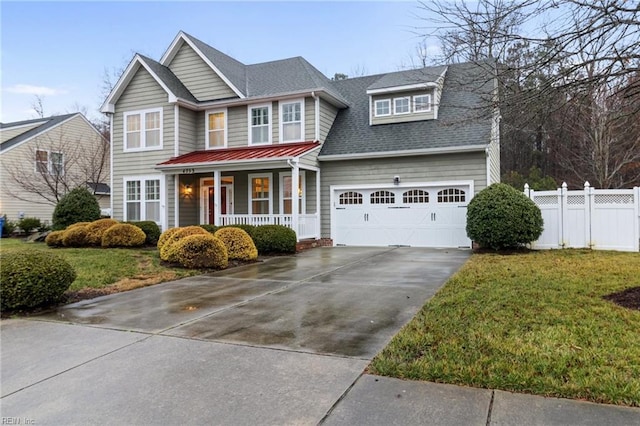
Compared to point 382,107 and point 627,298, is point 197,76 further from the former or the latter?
point 627,298

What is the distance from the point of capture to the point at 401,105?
629 inches

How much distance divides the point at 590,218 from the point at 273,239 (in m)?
9.61

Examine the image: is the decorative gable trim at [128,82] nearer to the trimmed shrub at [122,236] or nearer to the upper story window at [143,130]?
the upper story window at [143,130]

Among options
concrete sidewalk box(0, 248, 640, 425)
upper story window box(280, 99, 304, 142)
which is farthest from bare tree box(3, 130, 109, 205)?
concrete sidewalk box(0, 248, 640, 425)

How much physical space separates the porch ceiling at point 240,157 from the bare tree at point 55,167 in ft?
33.9

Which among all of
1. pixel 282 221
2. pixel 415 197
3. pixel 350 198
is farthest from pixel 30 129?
pixel 415 197

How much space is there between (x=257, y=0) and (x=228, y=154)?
19.1 ft

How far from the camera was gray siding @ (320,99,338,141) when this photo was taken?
16.1 metres

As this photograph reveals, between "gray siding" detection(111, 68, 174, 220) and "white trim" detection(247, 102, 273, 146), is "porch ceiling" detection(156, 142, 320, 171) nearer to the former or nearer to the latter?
"white trim" detection(247, 102, 273, 146)

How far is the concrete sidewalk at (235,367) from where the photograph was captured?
9.50 feet

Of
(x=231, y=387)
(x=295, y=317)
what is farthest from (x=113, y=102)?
(x=231, y=387)

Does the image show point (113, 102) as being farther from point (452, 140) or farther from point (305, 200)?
point (452, 140)

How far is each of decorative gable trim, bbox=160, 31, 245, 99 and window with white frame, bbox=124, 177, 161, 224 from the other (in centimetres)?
497

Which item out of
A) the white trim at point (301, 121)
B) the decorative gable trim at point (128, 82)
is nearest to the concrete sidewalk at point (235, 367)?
the white trim at point (301, 121)
